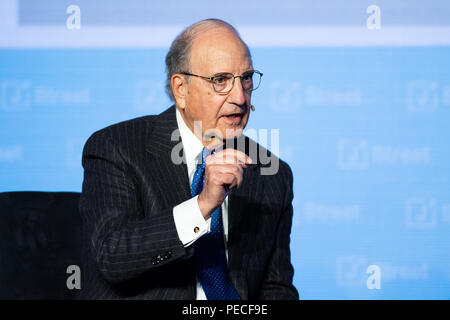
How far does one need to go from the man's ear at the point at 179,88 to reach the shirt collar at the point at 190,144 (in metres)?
0.08

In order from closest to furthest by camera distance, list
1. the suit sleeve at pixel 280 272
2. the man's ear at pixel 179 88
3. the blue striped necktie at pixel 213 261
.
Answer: the blue striped necktie at pixel 213 261 → the man's ear at pixel 179 88 → the suit sleeve at pixel 280 272

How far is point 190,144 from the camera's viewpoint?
176 cm

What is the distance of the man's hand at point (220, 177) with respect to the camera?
1.37 metres

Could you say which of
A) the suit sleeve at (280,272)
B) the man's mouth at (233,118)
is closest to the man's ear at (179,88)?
the man's mouth at (233,118)

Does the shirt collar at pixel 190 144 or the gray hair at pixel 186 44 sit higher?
the gray hair at pixel 186 44

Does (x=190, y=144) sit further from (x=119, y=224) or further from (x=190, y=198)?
(x=119, y=224)

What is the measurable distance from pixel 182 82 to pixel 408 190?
1.40 meters

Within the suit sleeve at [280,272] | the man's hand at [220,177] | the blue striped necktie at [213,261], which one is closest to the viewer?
the man's hand at [220,177]

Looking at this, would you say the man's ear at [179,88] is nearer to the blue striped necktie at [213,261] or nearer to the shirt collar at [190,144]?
the shirt collar at [190,144]

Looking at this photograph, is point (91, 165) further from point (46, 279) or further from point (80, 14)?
point (80, 14)

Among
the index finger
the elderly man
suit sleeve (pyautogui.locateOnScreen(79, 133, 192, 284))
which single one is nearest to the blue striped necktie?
the elderly man

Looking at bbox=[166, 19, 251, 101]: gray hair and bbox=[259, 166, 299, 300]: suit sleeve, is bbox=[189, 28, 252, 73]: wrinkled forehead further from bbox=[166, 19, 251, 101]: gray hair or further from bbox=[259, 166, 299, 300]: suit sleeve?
bbox=[259, 166, 299, 300]: suit sleeve

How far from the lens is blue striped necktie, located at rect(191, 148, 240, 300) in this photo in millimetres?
1615

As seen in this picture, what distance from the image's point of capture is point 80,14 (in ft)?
8.20
